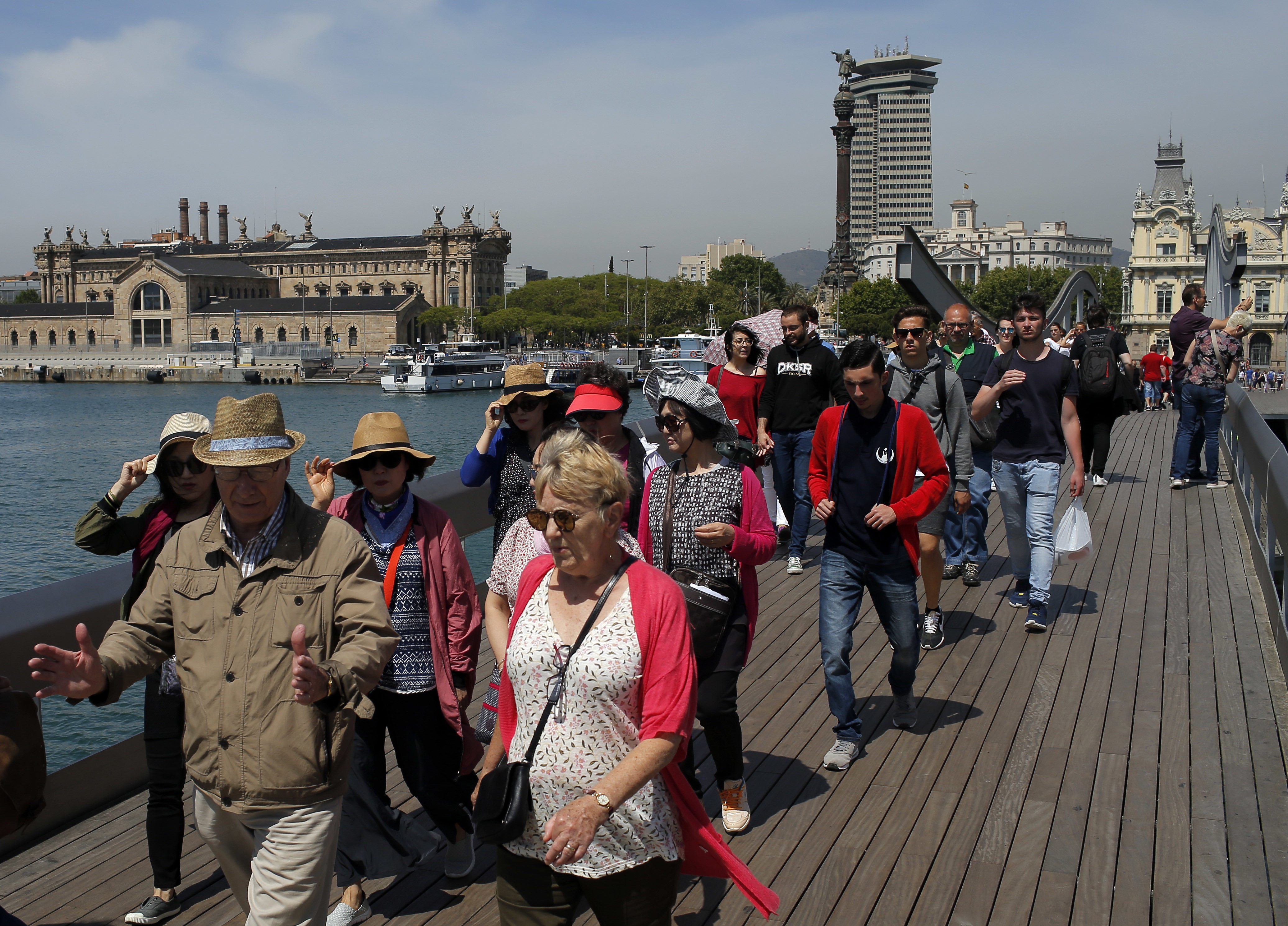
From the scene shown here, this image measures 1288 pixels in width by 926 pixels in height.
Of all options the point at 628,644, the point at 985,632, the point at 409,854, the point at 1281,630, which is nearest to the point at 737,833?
the point at 409,854

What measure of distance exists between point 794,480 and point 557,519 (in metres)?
5.27

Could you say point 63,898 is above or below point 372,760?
below

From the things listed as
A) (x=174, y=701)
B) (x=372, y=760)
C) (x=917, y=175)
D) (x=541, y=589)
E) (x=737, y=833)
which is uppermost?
(x=917, y=175)

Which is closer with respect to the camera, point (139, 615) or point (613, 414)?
point (139, 615)

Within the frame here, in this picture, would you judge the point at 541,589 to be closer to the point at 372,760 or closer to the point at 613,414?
the point at 372,760

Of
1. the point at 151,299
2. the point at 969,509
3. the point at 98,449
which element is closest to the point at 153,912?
the point at 969,509

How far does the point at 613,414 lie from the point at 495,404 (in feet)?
1.88

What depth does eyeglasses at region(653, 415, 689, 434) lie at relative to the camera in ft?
11.4

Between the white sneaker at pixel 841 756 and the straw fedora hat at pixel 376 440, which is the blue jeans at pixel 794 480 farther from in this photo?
the straw fedora hat at pixel 376 440

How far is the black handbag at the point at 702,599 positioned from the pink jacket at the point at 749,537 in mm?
72

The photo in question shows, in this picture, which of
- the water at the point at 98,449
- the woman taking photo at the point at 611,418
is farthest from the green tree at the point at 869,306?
the woman taking photo at the point at 611,418

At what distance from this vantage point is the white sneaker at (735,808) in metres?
3.63

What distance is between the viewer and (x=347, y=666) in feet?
7.77

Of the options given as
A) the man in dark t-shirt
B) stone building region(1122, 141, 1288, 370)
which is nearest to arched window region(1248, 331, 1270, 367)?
stone building region(1122, 141, 1288, 370)
